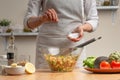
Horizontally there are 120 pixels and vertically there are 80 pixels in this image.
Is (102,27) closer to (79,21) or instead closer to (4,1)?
(4,1)

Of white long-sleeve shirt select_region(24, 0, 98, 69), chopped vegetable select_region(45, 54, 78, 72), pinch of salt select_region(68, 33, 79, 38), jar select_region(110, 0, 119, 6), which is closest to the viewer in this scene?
chopped vegetable select_region(45, 54, 78, 72)

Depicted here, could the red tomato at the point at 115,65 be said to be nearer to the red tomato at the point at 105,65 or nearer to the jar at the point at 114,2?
the red tomato at the point at 105,65

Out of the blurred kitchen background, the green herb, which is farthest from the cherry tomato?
the green herb

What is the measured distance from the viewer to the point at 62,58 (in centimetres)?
172

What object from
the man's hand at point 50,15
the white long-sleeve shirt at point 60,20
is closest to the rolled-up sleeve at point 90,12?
the white long-sleeve shirt at point 60,20

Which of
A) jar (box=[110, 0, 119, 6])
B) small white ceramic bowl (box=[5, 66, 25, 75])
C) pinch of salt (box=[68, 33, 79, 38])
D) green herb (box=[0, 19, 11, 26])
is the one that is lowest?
small white ceramic bowl (box=[5, 66, 25, 75])

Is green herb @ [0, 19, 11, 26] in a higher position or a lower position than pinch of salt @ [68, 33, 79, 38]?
lower

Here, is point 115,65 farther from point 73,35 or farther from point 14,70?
point 14,70

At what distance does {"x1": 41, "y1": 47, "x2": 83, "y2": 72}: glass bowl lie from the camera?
5.63ft

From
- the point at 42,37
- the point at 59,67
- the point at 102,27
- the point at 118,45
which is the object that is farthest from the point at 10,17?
the point at 59,67

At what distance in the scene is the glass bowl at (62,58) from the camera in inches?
67.6

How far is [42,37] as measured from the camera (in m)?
2.04

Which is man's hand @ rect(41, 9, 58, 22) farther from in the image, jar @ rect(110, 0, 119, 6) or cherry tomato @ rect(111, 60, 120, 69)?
jar @ rect(110, 0, 119, 6)

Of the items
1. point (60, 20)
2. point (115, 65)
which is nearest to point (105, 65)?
point (115, 65)
